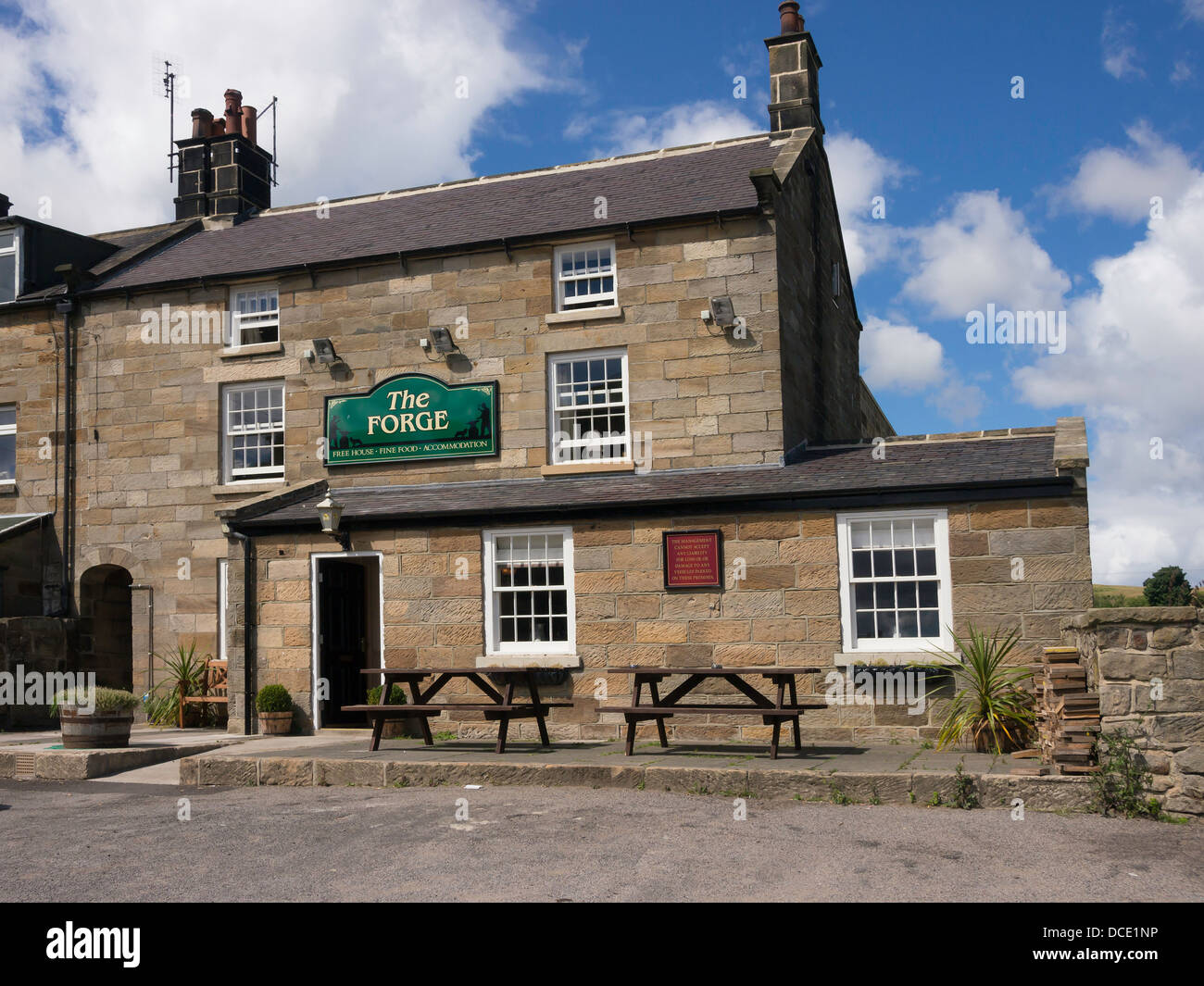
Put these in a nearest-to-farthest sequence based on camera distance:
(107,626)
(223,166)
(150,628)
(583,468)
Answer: (583,468)
(150,628)
(107,626)
(223,166)

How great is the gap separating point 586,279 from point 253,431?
6.01 m

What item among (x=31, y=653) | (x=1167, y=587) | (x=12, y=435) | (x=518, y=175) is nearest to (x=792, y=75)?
(x=518, y=175)

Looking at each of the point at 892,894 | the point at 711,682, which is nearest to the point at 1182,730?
the point at 892,894

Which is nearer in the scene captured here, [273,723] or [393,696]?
[393,696]

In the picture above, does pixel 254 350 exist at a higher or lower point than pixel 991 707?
higher

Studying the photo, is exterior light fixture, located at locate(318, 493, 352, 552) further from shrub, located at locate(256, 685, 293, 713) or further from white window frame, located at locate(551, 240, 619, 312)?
white window frame, located at locate(551, 240, 619, 312)

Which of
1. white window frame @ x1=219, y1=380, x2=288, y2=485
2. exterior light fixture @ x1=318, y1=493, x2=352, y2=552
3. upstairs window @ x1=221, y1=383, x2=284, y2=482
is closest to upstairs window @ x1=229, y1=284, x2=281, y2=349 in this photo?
white window frame @ x1=219, y1=380, x2=288, y2=485

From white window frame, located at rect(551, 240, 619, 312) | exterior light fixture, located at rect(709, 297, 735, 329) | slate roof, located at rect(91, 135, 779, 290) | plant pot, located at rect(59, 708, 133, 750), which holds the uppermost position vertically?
slate roof, located at rect(91, 135, 779, 290)

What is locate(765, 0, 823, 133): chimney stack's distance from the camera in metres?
18.7

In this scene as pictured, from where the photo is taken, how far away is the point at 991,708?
1150 centimetres

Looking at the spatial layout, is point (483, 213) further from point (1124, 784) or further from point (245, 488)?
point (1124, 784)

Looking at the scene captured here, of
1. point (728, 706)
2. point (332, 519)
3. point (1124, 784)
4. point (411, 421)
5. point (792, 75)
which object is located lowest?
point (1124, 784)

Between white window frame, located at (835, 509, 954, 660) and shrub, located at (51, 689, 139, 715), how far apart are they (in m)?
8.40

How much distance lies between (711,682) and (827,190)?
10.6 m
